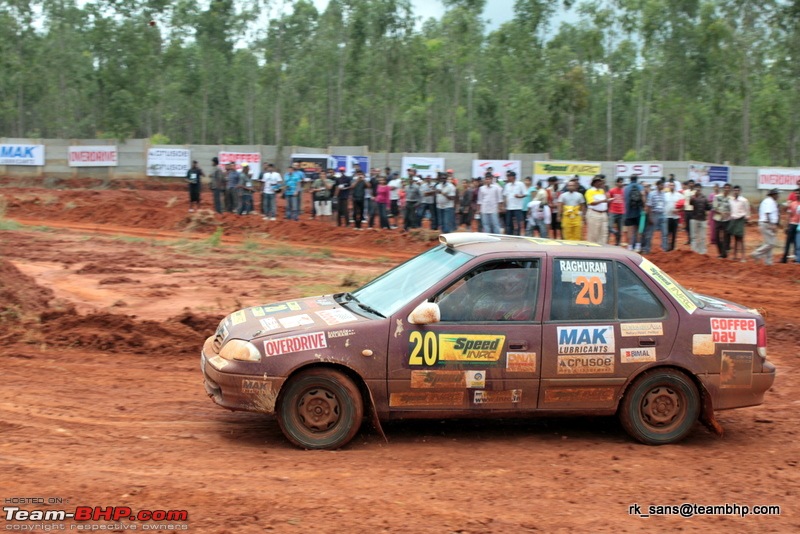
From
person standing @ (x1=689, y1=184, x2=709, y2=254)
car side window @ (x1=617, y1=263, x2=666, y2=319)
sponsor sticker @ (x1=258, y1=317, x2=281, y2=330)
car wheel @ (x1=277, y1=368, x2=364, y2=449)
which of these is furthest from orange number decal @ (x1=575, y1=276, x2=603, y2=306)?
person standing @ (x1=689, y1=184, x2=709, y2=254)

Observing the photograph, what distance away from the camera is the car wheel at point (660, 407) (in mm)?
6348

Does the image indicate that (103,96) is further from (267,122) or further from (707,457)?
(707,457)

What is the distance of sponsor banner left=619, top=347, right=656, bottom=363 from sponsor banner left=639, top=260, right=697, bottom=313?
48 cm

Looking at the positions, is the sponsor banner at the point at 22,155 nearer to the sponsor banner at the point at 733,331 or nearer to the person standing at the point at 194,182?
the person standing at the point at 194,182

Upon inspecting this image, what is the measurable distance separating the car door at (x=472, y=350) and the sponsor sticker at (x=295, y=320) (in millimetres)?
699

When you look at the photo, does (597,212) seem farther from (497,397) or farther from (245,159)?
(245,159)

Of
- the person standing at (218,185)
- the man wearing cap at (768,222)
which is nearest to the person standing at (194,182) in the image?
the person standing at (218,185)

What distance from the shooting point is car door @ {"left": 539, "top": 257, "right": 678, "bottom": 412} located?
6215mm

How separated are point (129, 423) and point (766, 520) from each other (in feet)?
15.6

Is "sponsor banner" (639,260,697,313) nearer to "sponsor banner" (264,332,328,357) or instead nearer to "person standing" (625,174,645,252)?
"sponsor banner" (264,332,328,357)

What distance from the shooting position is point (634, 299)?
6406 mm

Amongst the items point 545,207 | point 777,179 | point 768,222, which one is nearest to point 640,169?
point 777,179

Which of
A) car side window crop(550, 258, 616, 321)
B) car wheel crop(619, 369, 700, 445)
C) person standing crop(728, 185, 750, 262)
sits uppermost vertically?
person standing crop(728, 185, 750, 262)

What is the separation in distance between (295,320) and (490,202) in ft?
46.5
